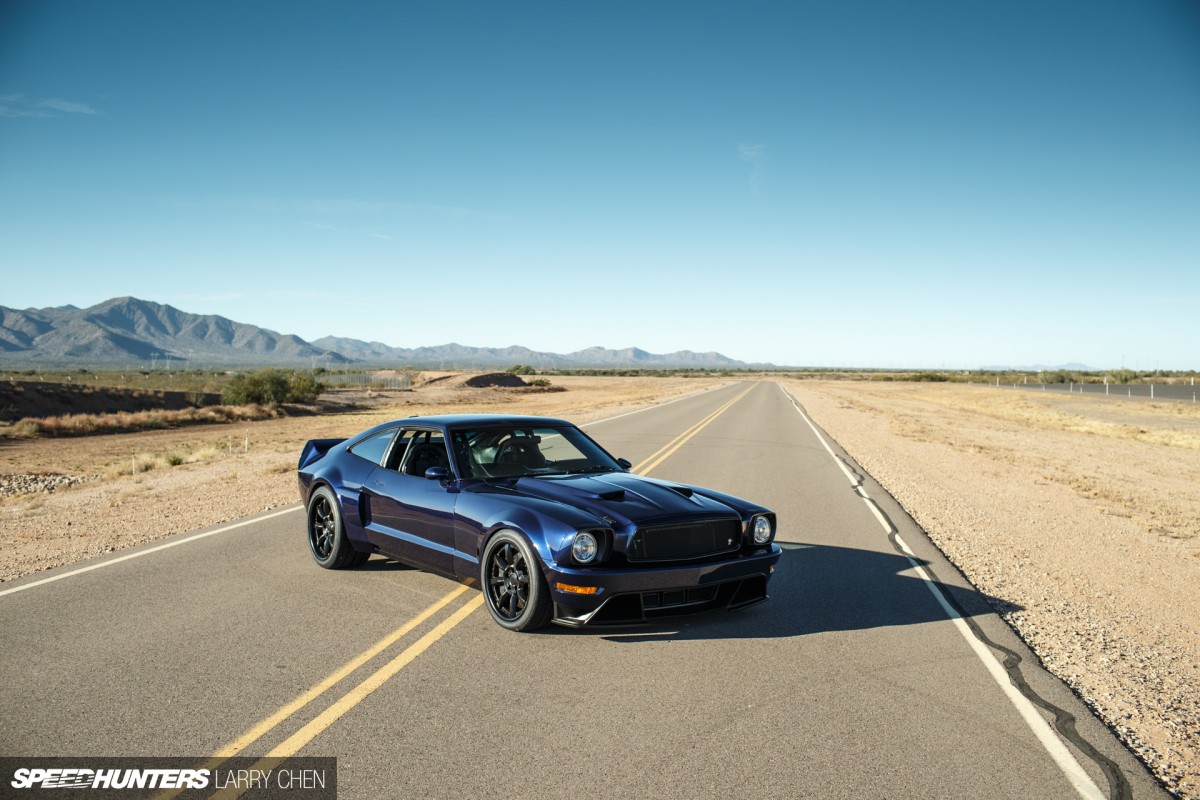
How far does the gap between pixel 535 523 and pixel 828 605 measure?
2.60 metres

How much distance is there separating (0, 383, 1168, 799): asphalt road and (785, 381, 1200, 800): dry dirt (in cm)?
32

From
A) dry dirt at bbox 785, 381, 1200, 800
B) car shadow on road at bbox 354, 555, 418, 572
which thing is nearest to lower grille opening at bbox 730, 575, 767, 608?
dry dirt at bbox 785, 381, 1200, 800

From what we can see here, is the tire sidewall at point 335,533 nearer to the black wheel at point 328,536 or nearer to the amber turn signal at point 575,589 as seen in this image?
the black wheel at point 328,536

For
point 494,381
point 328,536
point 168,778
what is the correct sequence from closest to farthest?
1. point 168,778
2. point 328,536
3. point 494,381

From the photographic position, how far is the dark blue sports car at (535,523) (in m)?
5.23

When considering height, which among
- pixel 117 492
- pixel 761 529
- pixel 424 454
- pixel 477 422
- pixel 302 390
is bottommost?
pixel 117 492

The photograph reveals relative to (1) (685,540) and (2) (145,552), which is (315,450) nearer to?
(2) (145,552)

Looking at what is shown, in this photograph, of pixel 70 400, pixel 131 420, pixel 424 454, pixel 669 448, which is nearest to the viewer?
pixel 424 454

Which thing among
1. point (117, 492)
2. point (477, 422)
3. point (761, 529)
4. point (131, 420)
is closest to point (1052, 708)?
point (761, 529)

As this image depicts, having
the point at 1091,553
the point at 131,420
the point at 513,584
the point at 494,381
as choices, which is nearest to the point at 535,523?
the point at 513,584

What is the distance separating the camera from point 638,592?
5.16 metres

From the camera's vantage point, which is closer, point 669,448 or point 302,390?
point 669,448

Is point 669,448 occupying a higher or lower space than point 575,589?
lower

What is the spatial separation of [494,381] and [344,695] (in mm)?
93054
